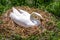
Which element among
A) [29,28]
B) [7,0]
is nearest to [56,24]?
[29,28]

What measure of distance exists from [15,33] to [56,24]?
3.41 feet

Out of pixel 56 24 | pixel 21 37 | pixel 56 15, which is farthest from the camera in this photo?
pixel 56 15

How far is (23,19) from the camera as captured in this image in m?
6.79

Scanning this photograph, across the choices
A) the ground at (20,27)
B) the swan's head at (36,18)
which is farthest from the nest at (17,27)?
the swan's head at (36,18)

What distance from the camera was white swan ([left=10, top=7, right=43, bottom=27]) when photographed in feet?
22.2

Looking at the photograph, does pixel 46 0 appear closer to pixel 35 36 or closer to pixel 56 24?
pixel 56 24

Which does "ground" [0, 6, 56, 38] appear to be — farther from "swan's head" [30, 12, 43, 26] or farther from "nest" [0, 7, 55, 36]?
"swan's head" [30, 12, 43, 26]

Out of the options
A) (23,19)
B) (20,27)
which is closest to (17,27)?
(20,27)

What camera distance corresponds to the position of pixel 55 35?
21.8 ft

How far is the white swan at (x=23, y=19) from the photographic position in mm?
6754

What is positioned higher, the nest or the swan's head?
the swan's head

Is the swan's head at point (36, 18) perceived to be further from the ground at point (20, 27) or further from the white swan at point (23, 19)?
the ground at point (20, 27)

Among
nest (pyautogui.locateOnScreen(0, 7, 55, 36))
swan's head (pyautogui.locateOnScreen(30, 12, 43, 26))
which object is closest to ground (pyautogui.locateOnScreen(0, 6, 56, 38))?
nest (pyautogui.locateOnScreen(0, 7, 55, 36))

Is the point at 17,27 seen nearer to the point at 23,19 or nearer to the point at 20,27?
Result: the point at 20,27
